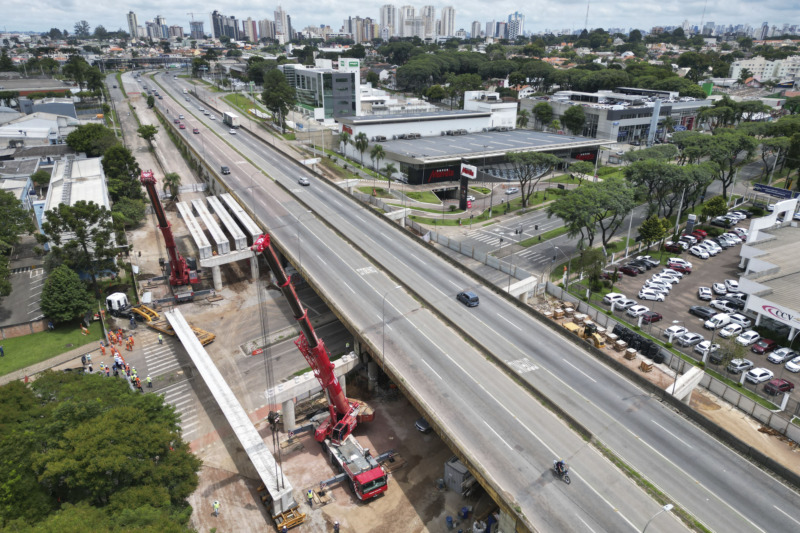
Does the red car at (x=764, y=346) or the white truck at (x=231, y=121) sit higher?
the white truck at (x=231, y=121)

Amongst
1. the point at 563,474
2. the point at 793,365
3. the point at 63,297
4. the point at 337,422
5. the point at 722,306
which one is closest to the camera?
the point at 563,474

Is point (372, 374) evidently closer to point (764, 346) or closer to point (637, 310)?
point (637, 310)

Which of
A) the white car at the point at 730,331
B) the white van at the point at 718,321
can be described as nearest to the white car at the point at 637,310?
the white van at the point at 718,321

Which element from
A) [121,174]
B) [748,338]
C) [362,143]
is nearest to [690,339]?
[748,338]

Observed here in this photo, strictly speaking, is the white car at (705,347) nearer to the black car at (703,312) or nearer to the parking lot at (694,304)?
the parking lot at (694,304)

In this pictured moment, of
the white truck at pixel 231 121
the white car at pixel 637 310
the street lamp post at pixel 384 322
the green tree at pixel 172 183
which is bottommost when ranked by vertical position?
the white car at pixel 637 310

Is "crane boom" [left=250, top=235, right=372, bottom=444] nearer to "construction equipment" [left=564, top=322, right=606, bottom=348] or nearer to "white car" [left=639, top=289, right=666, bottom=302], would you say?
"construction equipment" [left=564, top=322, right=606, bottom=348]
